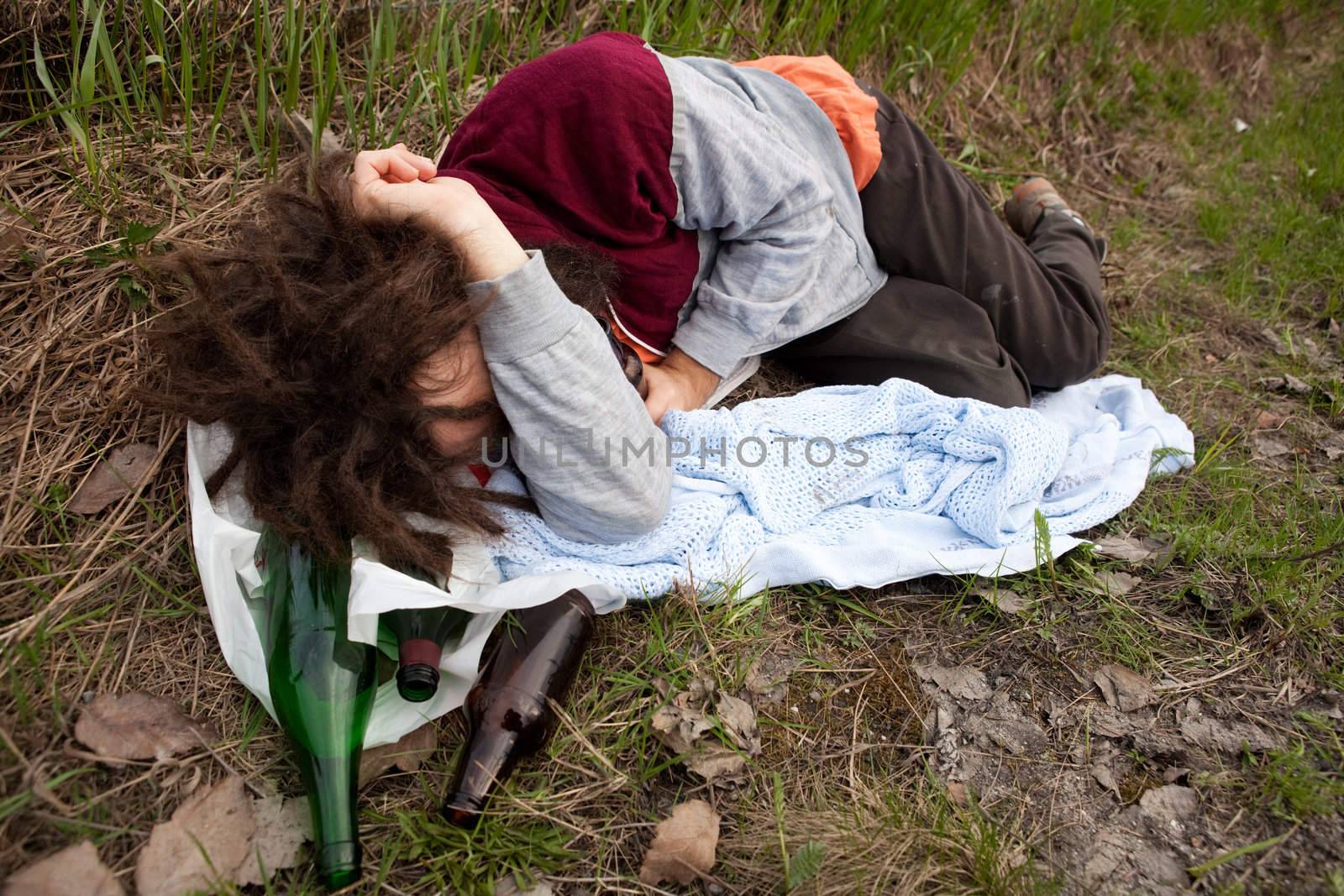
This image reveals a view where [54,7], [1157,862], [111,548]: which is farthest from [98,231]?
[1157,862]

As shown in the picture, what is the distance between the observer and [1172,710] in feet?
5.04

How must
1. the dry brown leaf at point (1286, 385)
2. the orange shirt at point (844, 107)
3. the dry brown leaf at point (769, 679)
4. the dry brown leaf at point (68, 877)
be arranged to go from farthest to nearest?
1. the dry brown leaf at point (1286, 385)
2. the orange shirt at point (844, 107)
3. the dry brown leaf at point (769, 679)
4. the dry brown leaf at point (68, 877)

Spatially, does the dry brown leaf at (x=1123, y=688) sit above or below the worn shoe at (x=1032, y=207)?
below

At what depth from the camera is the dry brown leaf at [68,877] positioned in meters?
1.15

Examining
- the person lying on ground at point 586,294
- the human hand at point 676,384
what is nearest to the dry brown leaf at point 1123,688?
the person lying on ground at point 586,294

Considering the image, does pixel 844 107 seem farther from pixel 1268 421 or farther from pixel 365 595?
pixel 365 595

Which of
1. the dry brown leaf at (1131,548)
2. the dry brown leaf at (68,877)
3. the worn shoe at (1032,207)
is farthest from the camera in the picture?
the worn shoe at (1032,207)

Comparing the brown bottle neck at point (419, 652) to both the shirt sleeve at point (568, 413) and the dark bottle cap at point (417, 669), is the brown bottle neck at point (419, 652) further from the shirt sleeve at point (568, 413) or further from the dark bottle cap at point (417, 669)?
the shirt sleeve at point (568, 413)

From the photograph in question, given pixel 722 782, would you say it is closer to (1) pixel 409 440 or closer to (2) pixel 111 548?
(1) pixel 409 440

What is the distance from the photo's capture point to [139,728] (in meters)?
1.36

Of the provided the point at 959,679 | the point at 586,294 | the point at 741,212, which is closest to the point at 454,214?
the point at 586,294

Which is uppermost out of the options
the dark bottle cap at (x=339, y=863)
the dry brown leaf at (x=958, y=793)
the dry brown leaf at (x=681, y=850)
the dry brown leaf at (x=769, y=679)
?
the dry brown leaf at (x=958, y=793)

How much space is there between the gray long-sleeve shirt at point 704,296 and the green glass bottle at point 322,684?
1.37 feet

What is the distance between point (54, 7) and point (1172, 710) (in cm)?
270
